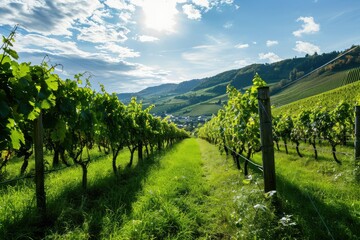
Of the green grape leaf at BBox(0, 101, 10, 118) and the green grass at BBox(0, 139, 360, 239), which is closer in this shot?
the green grape leaf at BBox(0, 101, 10, 118)

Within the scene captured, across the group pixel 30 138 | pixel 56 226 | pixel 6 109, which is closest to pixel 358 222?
pixel 56 226

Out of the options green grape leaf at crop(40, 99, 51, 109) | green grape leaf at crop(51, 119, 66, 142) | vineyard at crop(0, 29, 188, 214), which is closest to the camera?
vineyard at crop(0, 29, 188, 214)

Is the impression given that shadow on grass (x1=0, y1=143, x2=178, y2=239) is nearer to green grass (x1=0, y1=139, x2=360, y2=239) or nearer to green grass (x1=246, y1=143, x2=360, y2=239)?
green grass (x1=0, y1=139, x2=360, y2=239)

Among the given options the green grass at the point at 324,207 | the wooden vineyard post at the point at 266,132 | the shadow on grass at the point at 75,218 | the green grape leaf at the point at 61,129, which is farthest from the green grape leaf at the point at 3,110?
the green grass at the point at 324,207

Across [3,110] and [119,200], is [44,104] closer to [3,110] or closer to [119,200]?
[3,110]

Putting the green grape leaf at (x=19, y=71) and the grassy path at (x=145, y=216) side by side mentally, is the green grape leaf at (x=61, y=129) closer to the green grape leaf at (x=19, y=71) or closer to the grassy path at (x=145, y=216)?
the grassy path at (x=145, y=216)

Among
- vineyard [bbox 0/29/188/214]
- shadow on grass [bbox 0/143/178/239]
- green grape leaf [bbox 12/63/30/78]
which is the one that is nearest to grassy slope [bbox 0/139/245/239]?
shadow on grass [bbox 0/143/178/239]

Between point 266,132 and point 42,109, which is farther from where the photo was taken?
point 42,109

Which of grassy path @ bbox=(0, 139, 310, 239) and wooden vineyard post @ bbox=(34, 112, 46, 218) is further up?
wooden vineyard post @ bbox=(34, 112, 46, 218)

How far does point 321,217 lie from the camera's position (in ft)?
13.6

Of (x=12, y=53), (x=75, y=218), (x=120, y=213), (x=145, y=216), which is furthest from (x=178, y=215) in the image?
(x=12, y=53)

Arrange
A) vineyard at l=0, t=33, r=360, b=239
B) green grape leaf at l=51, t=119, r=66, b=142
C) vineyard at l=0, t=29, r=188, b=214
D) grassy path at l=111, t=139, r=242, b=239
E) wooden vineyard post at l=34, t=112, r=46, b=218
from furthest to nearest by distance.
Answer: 1. green grape leaf at l=51, t=119, r=66, b=142
2. wooden vineyard post at l=34, t=112, r=46, b=218
3. grassy path at l=111, t=139, r=242, b=239
4. vineyard at l=0, t=33, r=360, b=239
5. vineyard at l=0, t=29, r=188, b=214

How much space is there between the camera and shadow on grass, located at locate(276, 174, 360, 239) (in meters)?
4.23

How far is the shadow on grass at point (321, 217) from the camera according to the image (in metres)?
4.23
